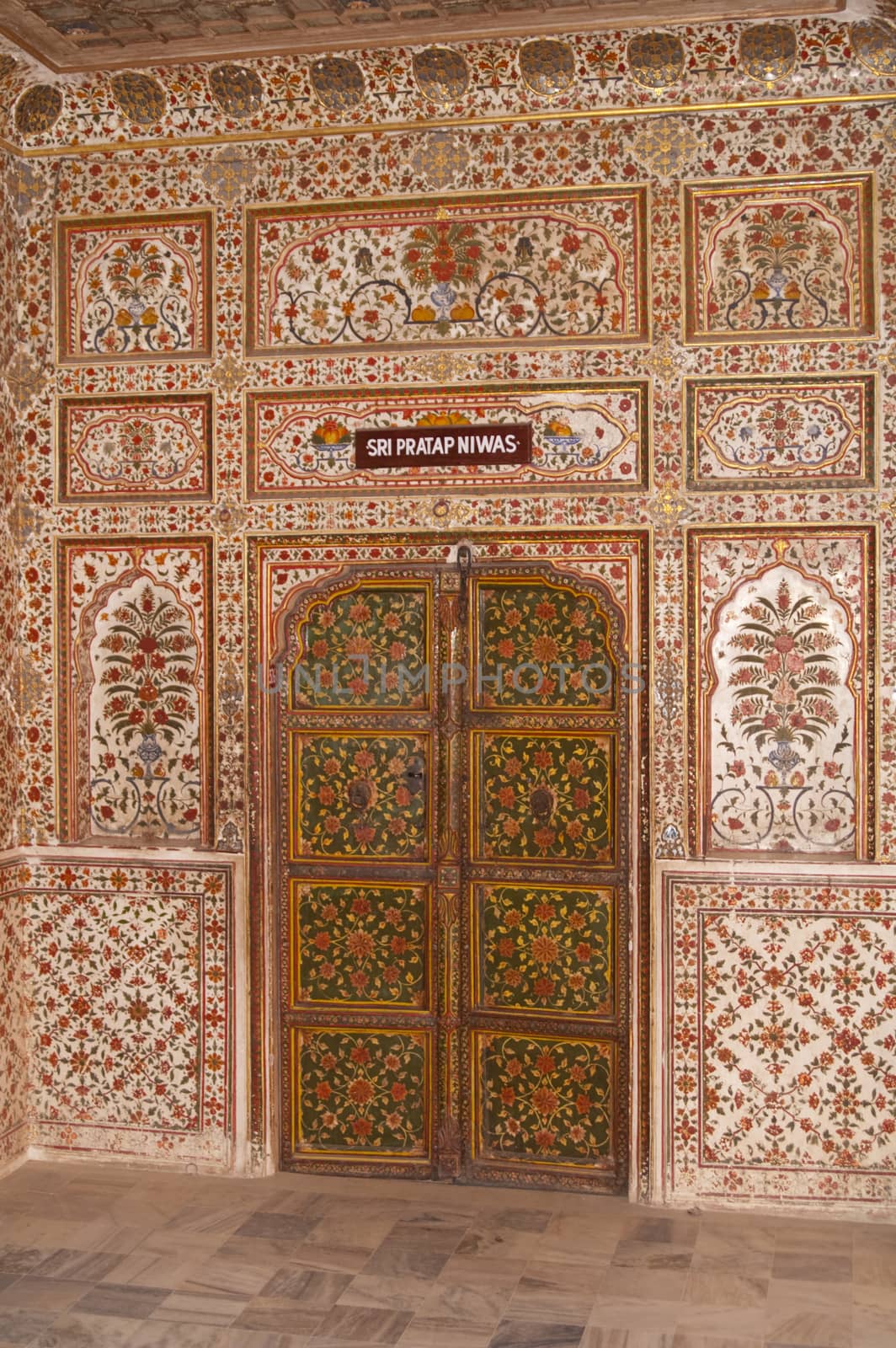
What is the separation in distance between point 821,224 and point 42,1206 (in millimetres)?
4047

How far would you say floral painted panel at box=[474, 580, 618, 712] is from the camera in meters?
4.60

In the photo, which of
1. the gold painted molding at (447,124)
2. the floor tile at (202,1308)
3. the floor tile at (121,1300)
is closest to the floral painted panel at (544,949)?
the floor tile at (202,1308)

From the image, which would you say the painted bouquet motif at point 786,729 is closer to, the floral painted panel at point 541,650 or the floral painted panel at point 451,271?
the floral painted panel at point 541,650

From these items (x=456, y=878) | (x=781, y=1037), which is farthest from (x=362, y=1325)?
(x=781, y=1037)

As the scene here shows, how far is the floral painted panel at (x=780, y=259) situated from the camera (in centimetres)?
444

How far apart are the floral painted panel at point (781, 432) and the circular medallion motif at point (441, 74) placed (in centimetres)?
124

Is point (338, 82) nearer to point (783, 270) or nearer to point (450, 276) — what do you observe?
point (450, 276)

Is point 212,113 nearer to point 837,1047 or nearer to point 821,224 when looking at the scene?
point 821,224

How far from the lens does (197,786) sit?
481cm

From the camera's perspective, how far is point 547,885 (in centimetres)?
464

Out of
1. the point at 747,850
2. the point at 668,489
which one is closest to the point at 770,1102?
the point at 747,850

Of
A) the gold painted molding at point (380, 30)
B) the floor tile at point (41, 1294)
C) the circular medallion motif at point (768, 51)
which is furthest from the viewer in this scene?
the circular medallion motif at point (768, 51)

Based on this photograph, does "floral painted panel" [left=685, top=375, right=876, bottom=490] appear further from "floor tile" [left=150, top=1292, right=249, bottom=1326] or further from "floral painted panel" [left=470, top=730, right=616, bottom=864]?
"floor tile" [left=150, top=1292, right=249, bottom=1326]

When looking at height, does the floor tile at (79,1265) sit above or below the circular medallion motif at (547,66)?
below
